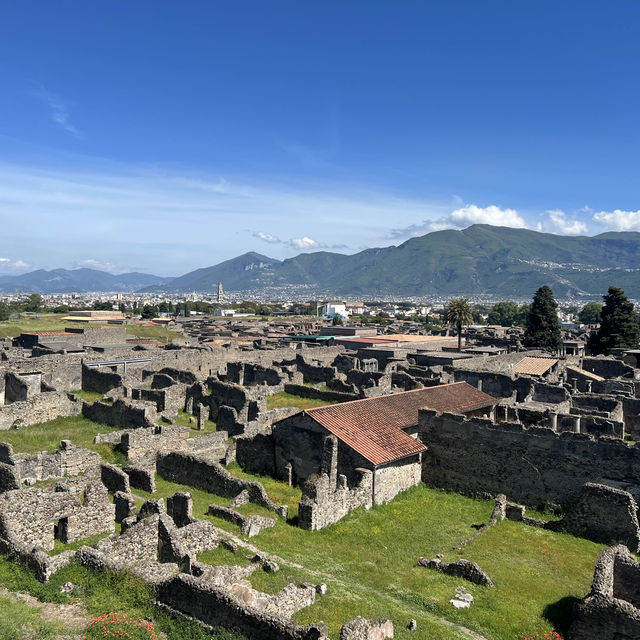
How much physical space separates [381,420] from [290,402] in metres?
13.5

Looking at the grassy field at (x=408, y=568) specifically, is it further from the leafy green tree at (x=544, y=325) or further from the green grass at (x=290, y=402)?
the leafy green tree at (x=544, y=325)

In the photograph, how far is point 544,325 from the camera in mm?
73750

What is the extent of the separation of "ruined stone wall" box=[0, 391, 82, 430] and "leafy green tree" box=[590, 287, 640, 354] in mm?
63901

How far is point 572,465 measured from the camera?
69.3 ft

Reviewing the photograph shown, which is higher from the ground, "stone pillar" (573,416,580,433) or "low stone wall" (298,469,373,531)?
"stone pillar" (573,416,580,433)

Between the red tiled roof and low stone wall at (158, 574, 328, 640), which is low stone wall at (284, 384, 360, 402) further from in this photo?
low stone wall at (158, 574, 328, 640)

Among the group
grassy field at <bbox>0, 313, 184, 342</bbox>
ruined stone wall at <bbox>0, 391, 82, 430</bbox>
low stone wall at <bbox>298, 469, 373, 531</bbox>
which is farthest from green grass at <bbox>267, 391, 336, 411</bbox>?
grassy field at <bbox>0, 313, 184, 342</bbox>

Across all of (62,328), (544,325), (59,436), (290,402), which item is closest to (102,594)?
(59,436)

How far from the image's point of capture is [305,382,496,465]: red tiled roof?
2197 centimetres

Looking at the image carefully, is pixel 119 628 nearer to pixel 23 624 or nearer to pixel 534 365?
pixel 23 624

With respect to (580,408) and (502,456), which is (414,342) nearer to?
(580,408)

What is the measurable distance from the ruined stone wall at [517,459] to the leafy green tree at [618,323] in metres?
54.2

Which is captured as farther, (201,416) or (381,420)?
(201,416)

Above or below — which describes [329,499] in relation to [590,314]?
below
